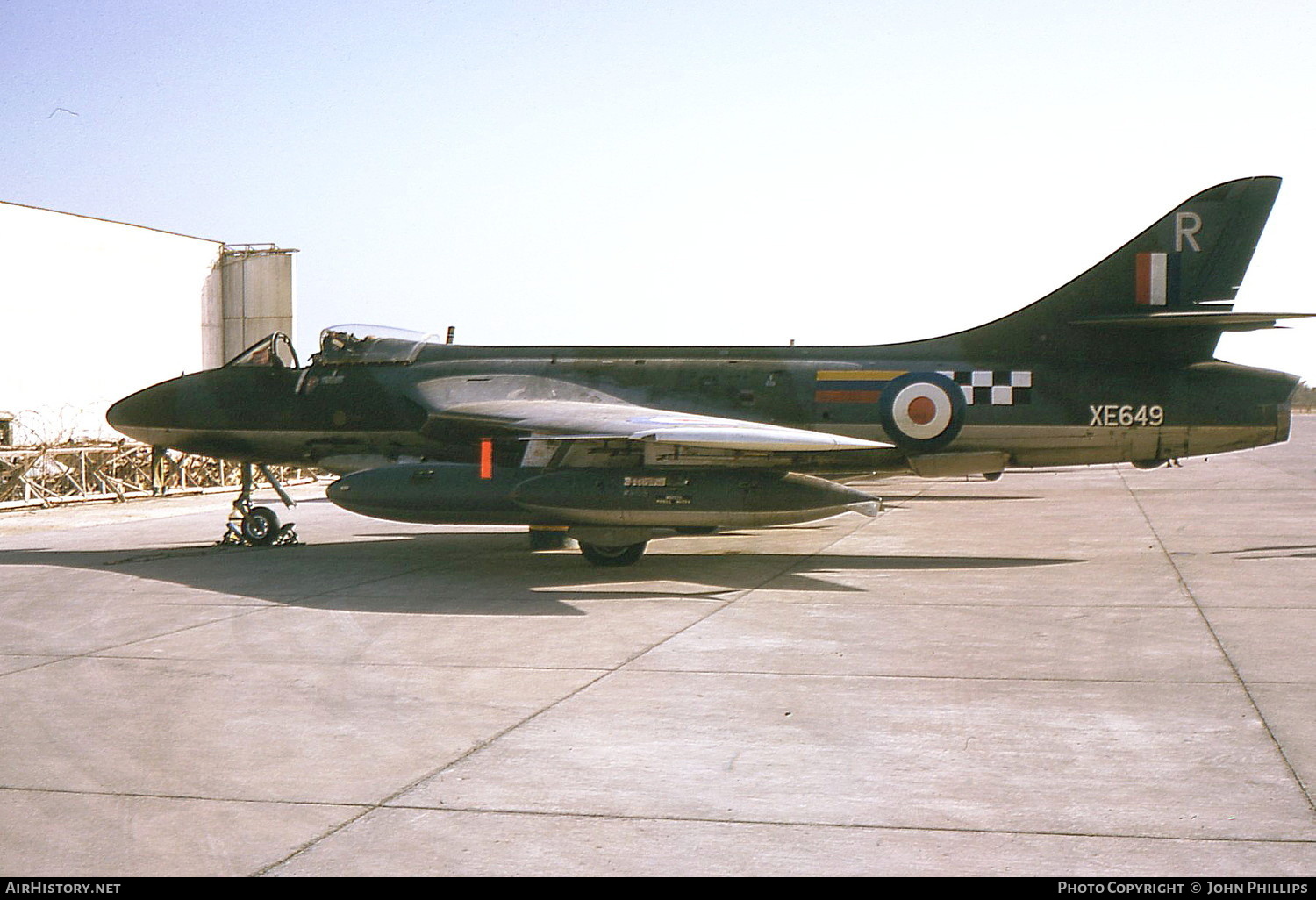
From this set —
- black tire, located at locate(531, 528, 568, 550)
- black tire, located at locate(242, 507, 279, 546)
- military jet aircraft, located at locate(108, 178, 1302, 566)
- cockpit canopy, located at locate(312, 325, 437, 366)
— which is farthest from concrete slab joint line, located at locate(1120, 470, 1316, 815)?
black tire, located at locate(242, 507, 279, 546)

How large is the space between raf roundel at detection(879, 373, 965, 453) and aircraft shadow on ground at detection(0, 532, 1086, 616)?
155 centimetres

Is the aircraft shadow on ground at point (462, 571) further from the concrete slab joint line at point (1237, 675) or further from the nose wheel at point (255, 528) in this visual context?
A: the concrete slab joint line at point (1237, 675)

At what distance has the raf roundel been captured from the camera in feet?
49.7

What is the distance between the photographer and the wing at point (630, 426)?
1216cm

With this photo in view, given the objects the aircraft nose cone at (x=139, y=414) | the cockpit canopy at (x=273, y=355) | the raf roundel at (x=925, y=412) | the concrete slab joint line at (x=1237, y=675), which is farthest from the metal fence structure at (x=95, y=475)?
the concrete slab joint line at (x=1237, y=675)

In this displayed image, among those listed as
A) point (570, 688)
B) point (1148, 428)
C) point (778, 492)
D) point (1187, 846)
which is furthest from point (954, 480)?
point (1187, 846)

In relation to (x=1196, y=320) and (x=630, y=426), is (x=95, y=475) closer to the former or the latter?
(x=630, y=426)

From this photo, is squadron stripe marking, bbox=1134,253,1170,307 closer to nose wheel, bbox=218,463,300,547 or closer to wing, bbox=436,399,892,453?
wing, bbox=436,399,892,453

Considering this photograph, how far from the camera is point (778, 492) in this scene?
13.1 meters

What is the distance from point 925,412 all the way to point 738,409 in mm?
2447

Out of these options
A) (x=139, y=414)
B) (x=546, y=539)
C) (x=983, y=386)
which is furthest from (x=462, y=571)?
(x=983, y=386)

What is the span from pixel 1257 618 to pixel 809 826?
21.7 feet

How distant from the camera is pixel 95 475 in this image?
85.4 ft

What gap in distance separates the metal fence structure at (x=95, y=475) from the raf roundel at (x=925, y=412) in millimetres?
13340
